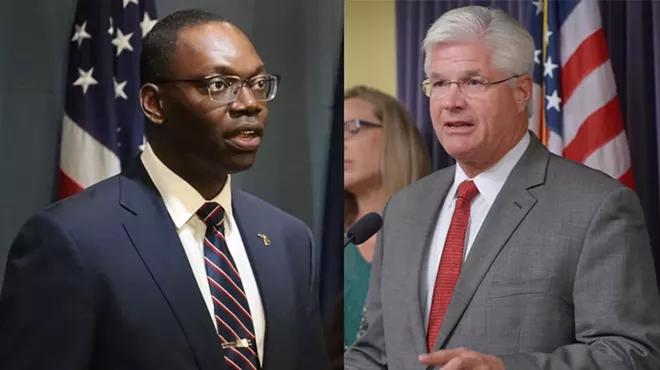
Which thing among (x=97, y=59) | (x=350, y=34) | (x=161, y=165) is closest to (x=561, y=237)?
(x=350, y=34)

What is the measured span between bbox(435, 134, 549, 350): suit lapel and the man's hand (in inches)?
4.1

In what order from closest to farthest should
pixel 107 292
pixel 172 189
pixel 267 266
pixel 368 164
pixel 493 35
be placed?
1. pixel 107 292
2. pixel 172 189
3. pixel 267 266
4. pixel 493 35
5. pixel 368 164

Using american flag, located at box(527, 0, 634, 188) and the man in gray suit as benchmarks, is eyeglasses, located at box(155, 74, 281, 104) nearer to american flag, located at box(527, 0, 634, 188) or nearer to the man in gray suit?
the man in gray suit

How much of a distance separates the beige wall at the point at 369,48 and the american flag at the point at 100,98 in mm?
666

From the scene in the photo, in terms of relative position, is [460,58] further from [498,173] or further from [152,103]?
[152,103]

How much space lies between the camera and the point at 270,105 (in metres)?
2.79

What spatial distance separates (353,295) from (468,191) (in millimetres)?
501

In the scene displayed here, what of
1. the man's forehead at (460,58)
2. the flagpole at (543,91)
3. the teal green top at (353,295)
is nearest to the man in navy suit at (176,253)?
the teal green top at (353,295)

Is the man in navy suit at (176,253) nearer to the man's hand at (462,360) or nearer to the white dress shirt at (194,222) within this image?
the white dress shirt at (194,222)

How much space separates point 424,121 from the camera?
2.98 meters

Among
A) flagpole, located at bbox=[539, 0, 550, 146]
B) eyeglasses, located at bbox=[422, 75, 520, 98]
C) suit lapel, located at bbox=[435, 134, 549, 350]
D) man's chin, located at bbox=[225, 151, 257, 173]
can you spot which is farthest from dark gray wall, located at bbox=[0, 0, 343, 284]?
flagpole, located at bbox=[539, 0, 550, 146]

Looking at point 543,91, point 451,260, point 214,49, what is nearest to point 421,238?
point 451,260

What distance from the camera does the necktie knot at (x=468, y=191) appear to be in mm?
2918

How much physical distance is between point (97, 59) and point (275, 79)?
1.73ft
